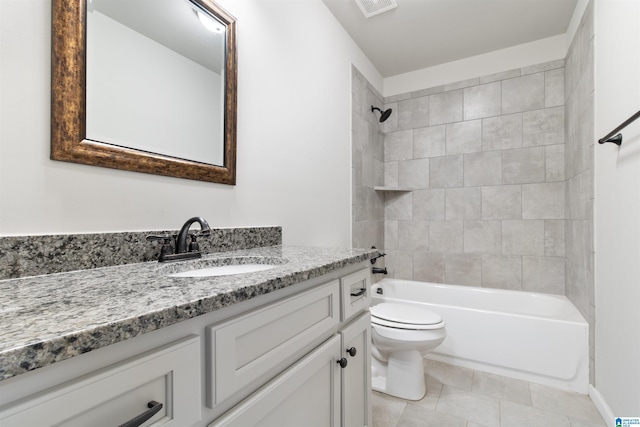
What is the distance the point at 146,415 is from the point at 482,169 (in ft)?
9.67

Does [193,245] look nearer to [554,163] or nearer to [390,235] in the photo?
[390,235]

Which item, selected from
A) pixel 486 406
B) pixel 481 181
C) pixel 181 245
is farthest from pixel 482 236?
pixel 181 245

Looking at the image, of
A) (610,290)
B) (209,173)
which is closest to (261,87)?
(209,173)

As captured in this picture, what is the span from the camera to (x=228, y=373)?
1.96 feet

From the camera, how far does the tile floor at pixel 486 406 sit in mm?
1569

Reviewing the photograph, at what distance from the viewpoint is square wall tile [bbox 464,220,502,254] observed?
268 centimetres

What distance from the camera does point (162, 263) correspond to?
0.98 metres

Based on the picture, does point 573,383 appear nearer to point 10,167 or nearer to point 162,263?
point 162,263

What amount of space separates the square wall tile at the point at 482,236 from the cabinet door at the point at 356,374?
6.26 feet

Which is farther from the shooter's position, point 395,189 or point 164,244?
point 395,189

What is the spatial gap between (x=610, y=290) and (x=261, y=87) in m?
2.01

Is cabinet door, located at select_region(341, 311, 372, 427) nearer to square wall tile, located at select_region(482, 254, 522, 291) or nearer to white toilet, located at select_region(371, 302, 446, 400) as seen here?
white toilet, located at select_region(371, 302, 446, 400)

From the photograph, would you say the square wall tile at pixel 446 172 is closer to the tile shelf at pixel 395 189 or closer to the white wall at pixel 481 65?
the tile shelf at pixel 395 189

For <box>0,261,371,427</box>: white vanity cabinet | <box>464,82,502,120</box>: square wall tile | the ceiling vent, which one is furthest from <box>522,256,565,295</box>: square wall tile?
the ceiling vent
